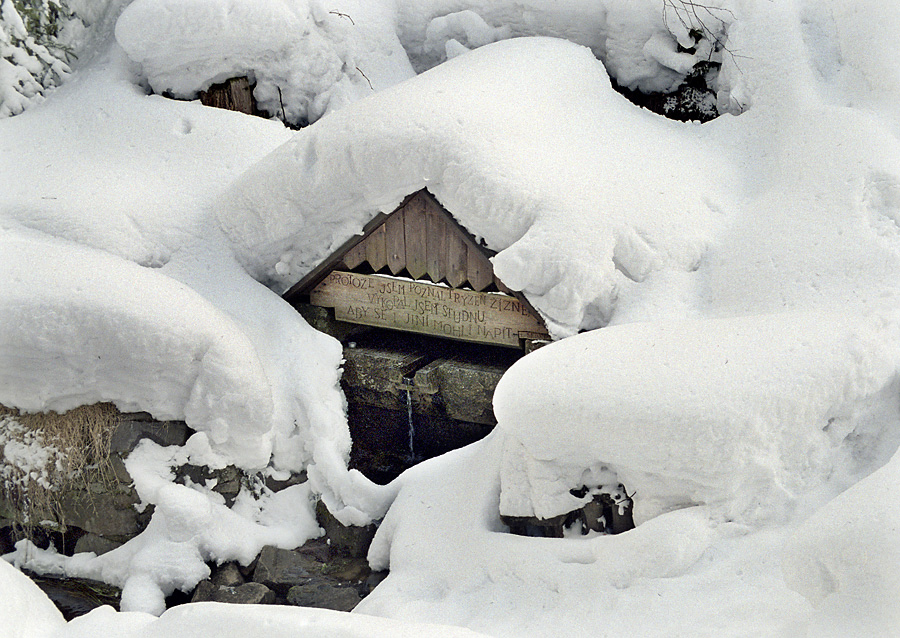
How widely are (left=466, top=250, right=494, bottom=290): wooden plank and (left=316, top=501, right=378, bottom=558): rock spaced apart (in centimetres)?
176

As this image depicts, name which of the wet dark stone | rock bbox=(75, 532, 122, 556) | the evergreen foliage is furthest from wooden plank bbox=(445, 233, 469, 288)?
the evergreen foliage

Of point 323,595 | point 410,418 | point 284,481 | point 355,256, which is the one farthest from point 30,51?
point 323,595

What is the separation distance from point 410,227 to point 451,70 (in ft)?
4.49

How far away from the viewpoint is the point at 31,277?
5.87 m

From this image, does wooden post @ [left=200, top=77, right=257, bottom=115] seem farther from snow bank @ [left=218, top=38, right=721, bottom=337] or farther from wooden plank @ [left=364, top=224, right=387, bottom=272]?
wooden plank @ [left=364, top=224, right=387, bottom=272]

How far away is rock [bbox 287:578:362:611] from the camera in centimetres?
564

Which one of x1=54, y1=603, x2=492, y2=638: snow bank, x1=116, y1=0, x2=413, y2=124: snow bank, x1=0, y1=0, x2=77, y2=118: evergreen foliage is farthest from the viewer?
x1=116, y1=0, x2=413, y2=124: snow bank

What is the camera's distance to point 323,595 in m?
5.74

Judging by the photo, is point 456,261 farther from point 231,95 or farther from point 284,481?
point 231,95

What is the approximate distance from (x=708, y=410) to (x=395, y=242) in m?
2.72

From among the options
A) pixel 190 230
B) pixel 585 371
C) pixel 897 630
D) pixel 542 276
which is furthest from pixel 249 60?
pixel 897 630

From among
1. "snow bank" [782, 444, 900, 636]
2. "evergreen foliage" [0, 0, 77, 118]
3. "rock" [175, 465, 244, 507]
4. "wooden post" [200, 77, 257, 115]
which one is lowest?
"rock" [175, 465, 244, 507]

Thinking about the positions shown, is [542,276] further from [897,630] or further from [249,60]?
[249,60]

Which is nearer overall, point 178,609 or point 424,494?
point 178,609
